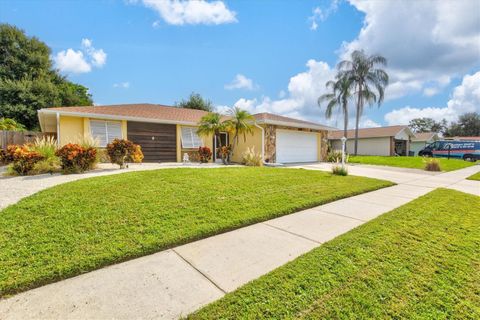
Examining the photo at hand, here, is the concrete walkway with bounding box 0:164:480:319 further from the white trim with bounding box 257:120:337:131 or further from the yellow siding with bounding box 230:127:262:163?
the yellow siding with bounding box 230:127:262:163

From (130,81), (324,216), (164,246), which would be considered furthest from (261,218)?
(130,81)

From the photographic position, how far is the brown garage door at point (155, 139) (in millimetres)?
12172

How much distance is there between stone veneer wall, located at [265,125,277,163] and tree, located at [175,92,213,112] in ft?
53.4

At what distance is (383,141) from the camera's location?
27438 millimetres

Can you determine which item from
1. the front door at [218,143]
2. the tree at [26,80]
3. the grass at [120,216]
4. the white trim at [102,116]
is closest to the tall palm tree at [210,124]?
the white trim at [102,116]

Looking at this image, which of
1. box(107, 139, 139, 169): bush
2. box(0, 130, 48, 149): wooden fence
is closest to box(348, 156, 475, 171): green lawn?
box(107, 139, 139, 169): bush

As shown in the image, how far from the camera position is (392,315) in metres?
1.87

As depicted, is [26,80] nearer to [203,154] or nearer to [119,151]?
[203,154]

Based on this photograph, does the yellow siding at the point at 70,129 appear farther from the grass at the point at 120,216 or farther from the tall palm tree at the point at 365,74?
the tall palm tree at the point at 365,74

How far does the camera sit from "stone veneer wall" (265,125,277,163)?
13672 mm

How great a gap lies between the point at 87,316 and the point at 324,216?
3.96 metres

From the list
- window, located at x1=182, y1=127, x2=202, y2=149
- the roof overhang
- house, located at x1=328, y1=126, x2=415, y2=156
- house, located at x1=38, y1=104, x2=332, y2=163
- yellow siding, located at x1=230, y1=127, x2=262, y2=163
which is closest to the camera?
the roof overhang

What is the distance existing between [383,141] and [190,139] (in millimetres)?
25030

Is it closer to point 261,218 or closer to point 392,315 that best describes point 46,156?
point 261,218
